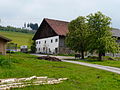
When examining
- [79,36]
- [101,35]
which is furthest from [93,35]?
[79,36]

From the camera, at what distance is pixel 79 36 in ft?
116

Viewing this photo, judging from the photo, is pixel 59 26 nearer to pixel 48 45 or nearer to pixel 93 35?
pixel 48 45

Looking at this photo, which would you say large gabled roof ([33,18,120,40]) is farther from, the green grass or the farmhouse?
the green grass

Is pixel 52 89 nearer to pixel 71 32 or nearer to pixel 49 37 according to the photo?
pixel 71 32

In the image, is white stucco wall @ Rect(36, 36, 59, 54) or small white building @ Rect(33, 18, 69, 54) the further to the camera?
white stucco wall @ Rect(36, 36, 59, 54)

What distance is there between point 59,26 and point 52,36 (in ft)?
11.4

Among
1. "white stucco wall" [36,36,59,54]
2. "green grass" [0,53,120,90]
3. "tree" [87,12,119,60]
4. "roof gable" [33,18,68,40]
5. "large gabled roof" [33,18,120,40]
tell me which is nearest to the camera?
"green grass" [0,53,120,90]

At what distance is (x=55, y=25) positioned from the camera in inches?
2178

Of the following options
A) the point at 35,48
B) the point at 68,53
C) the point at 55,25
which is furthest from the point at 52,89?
the point at 35,48

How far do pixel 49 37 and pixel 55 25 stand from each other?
3928 millimetres

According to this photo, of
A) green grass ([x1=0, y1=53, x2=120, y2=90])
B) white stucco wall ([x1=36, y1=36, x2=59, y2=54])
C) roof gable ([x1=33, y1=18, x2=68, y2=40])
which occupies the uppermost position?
roof gable ([x1=33, y1=18, x2=68, y2=40])

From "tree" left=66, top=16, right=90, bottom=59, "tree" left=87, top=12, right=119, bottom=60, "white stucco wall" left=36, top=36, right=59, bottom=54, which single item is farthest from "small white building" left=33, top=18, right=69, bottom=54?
"tree" left=87, top=12, right=119, bottom=60

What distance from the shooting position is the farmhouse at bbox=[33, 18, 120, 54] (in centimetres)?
5200

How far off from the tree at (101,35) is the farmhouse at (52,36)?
17.1m
